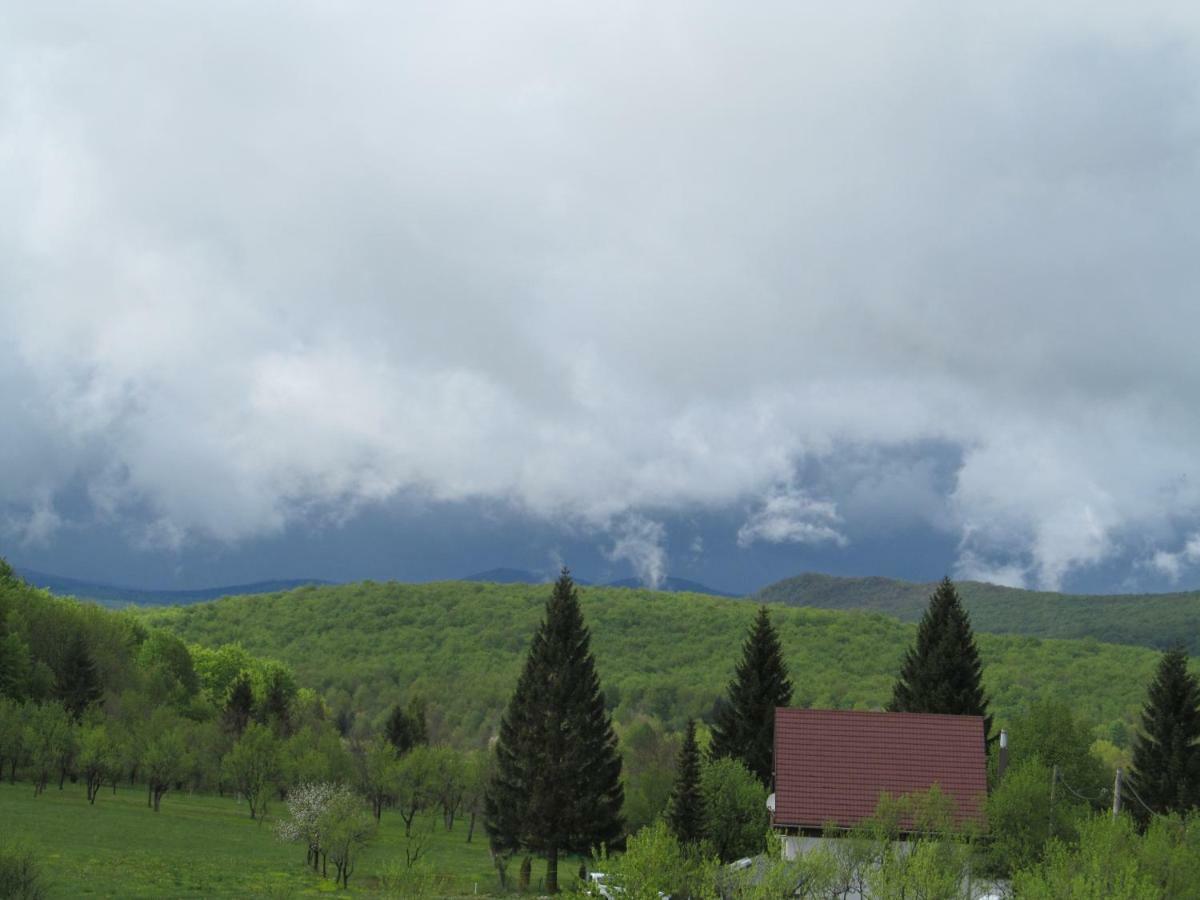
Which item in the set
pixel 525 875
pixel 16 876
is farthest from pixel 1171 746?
pixel 16 876

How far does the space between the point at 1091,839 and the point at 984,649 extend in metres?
157

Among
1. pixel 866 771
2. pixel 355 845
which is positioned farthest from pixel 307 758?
pixel 866 771

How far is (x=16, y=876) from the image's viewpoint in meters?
32.6

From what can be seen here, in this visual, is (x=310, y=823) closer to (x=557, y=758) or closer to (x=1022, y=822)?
(x=557, y=758)

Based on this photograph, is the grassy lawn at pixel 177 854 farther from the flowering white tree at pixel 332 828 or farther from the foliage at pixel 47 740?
the foliage at pixel 47 740

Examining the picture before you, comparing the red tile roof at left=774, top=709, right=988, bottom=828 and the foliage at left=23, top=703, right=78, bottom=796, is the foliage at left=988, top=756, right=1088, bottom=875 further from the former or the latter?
the foliage at left=23, top=703, right=78, bottom=796

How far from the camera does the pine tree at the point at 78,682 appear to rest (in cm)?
9712

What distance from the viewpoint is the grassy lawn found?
48.8 metres

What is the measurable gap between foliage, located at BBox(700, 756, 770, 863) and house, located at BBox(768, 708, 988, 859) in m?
5.71

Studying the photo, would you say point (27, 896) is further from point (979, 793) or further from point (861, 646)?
point (861, 646)

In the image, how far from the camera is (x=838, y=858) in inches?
1337

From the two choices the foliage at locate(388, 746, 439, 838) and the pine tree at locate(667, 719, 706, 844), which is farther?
the foliage at locate(388, 746, 439, 838)

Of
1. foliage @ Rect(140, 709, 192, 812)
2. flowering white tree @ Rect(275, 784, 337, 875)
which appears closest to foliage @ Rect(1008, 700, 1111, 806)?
flowering white tree @ Rect(275, 784, 337, 875)

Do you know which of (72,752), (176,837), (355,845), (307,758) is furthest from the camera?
(307,758)
